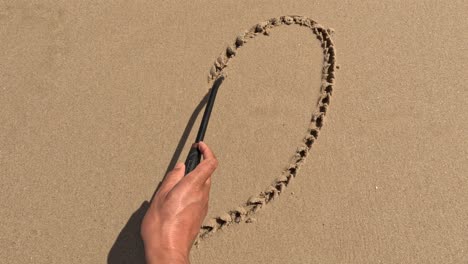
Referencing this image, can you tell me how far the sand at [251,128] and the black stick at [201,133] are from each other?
0.21 feet

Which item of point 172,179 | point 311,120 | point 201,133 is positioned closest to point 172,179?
point 172,179

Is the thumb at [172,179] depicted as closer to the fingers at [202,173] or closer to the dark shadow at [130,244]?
the fingers at [202,173]

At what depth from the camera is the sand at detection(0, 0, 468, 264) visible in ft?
4.40

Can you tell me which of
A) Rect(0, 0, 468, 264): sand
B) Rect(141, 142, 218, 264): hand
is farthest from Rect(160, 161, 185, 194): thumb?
Rect(0, 0, 468, 264): sand

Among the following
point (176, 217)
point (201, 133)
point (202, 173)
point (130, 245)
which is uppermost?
point (201, 133)

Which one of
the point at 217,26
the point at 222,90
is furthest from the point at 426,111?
the point at 217,26

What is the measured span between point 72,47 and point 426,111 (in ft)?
4.58

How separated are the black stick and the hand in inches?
3.0

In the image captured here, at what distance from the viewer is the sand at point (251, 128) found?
4.40 ft

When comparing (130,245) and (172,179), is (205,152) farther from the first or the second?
(130,245)

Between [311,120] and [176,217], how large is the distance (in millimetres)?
609

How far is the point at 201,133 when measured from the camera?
4.59 feet

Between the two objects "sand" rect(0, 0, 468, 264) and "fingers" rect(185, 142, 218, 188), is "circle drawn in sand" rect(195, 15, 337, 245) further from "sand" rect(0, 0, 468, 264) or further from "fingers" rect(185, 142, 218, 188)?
"fingers" rect(185, 142, 218, 188)

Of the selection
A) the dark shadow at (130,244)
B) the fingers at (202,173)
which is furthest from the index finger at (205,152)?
the dark shadow at (130,244)
